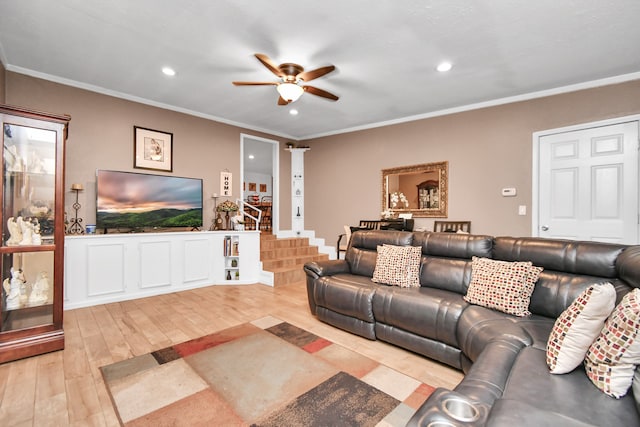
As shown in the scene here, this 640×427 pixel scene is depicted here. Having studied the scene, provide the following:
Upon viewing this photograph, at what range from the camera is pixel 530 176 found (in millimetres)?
4078

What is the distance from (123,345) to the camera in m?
2.58

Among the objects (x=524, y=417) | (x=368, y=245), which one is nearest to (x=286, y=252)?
(x=368, y=245)

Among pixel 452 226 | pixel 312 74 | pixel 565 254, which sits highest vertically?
pixel 312 74

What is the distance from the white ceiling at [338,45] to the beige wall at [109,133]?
19cm

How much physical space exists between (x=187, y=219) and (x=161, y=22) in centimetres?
290

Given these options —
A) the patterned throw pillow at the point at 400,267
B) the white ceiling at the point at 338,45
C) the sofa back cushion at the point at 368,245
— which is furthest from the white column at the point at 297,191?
the patterned throw pillow at the point at 400,267

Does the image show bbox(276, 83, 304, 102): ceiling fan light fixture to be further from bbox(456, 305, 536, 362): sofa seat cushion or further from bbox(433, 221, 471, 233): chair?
bbox(433, 221, 471, 233): chair

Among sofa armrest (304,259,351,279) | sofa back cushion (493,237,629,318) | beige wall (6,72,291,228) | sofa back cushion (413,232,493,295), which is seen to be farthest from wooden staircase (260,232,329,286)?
sofa back cushion (493,237,629,318)

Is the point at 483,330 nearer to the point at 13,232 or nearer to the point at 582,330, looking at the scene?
the point at 582,330

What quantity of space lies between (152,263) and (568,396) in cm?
447

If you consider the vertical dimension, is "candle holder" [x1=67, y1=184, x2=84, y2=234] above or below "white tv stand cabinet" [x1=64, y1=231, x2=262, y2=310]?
A: above

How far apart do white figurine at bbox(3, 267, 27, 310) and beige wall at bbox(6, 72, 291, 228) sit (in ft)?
5.17

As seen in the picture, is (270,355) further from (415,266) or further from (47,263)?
(47,263)

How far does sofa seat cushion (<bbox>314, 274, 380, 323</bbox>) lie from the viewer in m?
2.66
